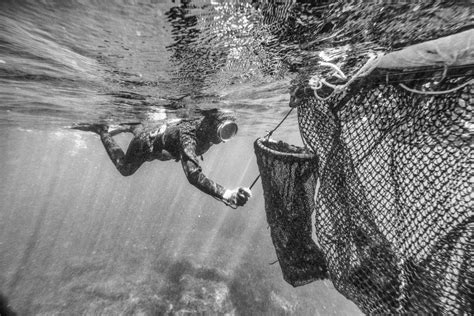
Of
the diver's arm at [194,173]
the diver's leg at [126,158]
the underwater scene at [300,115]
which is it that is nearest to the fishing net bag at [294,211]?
the underwater scene at [300,115]

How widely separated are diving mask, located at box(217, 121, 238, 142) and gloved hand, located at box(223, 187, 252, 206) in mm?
1923

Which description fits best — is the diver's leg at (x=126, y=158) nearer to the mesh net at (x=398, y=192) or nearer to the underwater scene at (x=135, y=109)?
the underwater scene at (x=135, y=109)

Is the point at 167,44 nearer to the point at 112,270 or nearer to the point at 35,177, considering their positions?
the point at 112,270

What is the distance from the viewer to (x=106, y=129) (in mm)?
8312

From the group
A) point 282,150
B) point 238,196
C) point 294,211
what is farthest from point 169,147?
point 294,211

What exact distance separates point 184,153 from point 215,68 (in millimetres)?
3622

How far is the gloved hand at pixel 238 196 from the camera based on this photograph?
3.60 metres

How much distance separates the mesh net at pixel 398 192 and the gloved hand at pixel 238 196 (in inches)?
38.9

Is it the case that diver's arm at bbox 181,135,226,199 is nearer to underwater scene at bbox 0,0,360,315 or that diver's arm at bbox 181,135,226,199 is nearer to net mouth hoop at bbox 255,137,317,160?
net mouth hoop at bbox 255,137,317,160

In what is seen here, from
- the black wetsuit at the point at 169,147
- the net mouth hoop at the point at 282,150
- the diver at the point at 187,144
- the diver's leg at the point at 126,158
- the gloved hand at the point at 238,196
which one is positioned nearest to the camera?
the net mouth hoop at the point at 282,150

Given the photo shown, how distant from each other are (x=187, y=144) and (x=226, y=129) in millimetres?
1001

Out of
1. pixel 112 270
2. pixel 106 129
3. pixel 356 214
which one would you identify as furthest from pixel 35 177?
pixel 356 214

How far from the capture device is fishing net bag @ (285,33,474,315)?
2.07m

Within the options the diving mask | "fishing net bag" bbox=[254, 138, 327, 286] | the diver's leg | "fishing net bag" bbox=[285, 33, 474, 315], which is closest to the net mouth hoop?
"fishing net bag" bbox=[254, 138, 327, 286]
